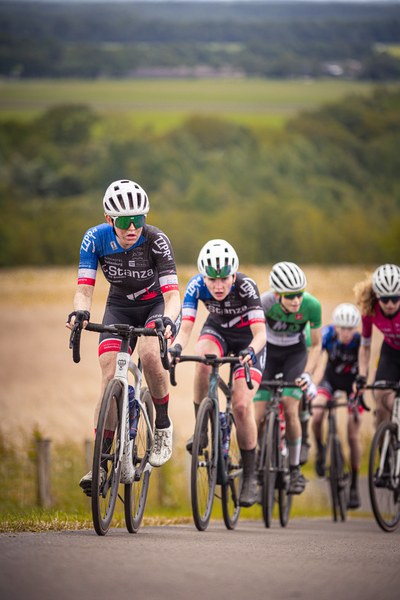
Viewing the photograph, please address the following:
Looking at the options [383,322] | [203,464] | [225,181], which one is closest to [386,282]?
[383,322]

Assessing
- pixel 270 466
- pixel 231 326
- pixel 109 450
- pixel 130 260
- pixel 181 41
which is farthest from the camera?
pixel 181 41

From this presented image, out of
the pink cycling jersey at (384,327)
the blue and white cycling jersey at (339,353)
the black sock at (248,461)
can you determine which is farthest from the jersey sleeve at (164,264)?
the blue and white cycling jersey at (339,353)

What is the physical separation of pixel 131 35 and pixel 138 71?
11829mm

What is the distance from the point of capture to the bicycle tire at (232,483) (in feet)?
22.5

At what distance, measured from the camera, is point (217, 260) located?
6703 millimetres

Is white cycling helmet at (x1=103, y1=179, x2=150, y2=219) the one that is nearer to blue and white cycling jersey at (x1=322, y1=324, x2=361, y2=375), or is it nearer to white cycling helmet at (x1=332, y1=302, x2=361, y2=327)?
white cycling helmet at (x1=332, y1=302, x2=361, y2=327)

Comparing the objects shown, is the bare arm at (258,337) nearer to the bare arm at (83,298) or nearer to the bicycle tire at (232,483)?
the bicycle tire at (232,483)

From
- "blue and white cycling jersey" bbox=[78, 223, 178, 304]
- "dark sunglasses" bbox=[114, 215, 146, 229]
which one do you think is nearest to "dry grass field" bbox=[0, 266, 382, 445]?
"blue and white cycling jersey" bbox=[78, 223, 178, 304]

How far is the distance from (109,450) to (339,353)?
19.8 ft

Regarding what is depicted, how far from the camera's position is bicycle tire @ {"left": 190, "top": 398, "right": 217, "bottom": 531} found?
615cm

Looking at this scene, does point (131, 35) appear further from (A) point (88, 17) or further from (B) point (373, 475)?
(B) point (373, 475)

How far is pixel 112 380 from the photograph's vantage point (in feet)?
17.6

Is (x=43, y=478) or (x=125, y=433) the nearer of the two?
(x=125, y=433)

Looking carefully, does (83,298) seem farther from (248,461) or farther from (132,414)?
(248,461)
